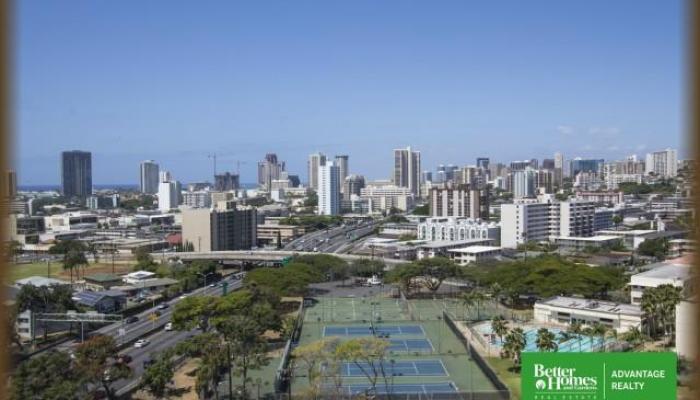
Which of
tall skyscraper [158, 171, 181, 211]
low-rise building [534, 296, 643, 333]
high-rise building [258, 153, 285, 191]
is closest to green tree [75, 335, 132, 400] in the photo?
low-rise building [534, 296, 643, 333]

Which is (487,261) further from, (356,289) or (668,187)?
(668,187)

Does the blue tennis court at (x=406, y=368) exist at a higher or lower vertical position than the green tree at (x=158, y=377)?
lower

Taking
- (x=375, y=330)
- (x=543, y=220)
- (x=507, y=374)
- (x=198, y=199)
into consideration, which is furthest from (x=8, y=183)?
(x=198, y=199)

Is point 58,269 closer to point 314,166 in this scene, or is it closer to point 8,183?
point 8,183

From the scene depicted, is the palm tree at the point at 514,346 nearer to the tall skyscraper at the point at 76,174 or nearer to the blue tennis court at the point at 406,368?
the blue tennis court at the point at 406,368

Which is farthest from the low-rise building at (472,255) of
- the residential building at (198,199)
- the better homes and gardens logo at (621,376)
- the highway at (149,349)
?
the residential building at (198,199)

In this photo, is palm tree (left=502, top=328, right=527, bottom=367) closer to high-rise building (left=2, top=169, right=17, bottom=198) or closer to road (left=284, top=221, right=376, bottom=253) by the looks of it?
high-rise building (left=2, top=169, right=17, bottom=198)
